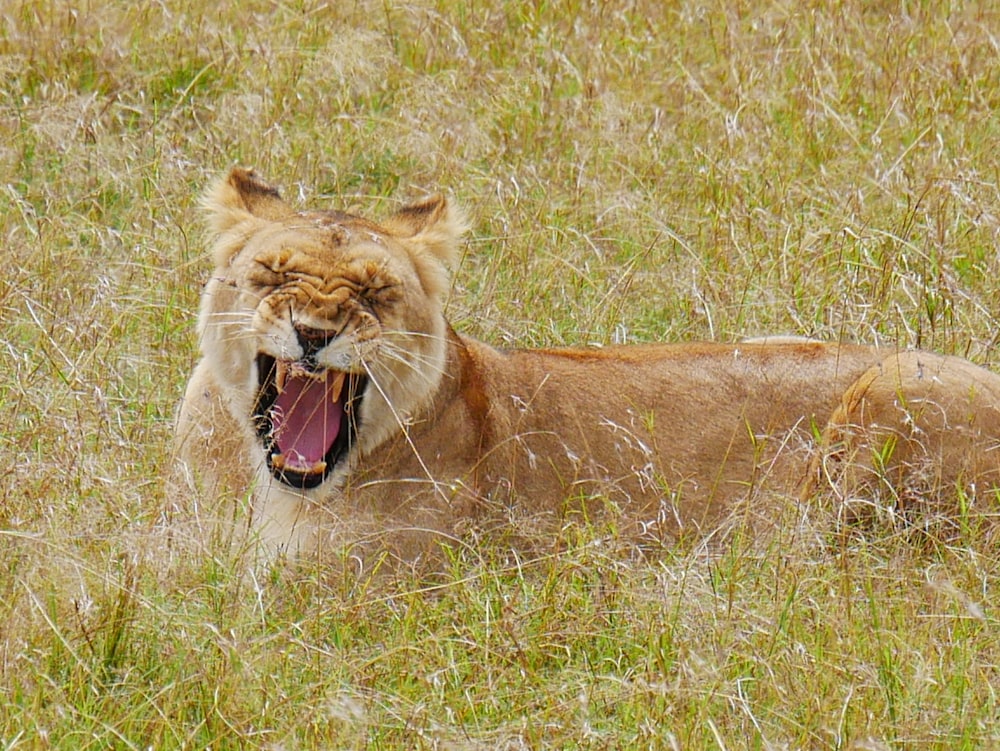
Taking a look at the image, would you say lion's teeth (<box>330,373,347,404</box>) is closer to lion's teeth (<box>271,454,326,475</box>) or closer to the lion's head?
the lion's head

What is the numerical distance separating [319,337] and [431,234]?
733 millimetres

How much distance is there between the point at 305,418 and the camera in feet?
15.0

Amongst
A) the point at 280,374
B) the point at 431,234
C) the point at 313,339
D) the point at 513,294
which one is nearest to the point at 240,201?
the point at 431,234

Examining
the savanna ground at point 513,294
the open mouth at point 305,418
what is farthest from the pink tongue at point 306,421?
the savanna ground at point 513,294

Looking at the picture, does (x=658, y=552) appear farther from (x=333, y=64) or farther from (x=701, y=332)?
(x=333, y=64)

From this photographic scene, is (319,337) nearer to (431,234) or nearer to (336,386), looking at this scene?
(336,386)

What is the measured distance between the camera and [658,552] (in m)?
4.63

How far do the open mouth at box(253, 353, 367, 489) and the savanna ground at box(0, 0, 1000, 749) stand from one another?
317 millimetres

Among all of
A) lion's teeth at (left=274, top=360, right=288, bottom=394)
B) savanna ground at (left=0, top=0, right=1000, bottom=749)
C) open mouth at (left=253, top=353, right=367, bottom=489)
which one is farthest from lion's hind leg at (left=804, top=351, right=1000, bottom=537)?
lion's teeth at (left=274, top=360, right=288, bottom=394)

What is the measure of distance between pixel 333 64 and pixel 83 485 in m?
3.43

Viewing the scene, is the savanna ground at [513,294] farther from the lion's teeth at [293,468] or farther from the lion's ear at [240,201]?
the lion's ear at [240,201]

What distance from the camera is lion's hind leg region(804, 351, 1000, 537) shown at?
4.74 m

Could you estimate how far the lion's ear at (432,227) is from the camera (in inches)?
193

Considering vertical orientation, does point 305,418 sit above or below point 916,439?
above
